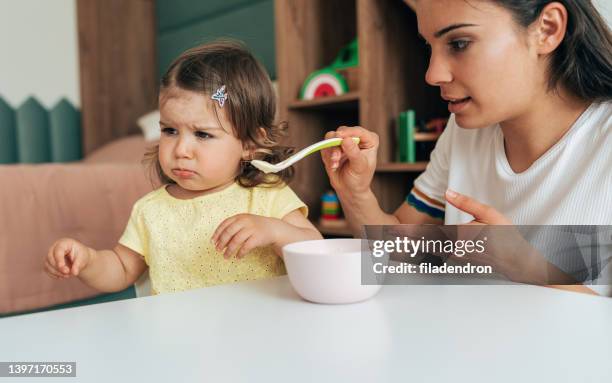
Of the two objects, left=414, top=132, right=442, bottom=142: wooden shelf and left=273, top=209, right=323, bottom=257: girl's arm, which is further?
left=414, top=132, right=442, bottom=142: wooden shelf

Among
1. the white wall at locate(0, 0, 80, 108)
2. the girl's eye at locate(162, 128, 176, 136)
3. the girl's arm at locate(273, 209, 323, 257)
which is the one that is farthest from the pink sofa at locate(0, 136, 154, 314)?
the white wall at locate(0, 0, 80, 108)

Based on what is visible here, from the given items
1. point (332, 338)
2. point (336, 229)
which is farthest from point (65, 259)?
point (336, 229)

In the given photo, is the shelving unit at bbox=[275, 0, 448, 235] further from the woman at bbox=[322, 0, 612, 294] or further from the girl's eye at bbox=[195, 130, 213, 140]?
the girl's eye at bbox=[195, 130, 213, 140]

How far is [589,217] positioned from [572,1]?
34 centimetres

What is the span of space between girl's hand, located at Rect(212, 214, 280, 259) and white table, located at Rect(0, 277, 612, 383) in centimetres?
15

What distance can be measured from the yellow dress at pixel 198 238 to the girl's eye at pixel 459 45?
1.18 feet

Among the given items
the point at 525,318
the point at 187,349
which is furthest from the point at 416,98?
the point at 187,349

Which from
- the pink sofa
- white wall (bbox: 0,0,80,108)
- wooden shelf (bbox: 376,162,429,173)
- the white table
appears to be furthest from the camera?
white wall (bbox: 0,0,80,108)

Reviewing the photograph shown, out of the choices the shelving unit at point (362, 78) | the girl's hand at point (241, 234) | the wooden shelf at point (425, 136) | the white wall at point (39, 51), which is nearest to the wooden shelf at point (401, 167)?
the shelving unit at point (362, 78)

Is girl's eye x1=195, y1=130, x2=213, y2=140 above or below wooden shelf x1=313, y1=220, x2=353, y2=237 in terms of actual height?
above

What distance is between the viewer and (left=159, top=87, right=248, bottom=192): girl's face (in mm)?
909

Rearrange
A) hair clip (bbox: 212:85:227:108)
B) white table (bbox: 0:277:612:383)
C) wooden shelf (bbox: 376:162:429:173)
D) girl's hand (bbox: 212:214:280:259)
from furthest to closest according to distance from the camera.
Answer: wooden shelf (bbox: 376:162:429:173) → hair clip (bbox: 212:85:227:108) → girl's hand (bbox: 212:214:280:259) → white table (bbox: 0:277:612:383)

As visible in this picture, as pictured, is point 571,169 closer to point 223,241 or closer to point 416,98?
point 223,241

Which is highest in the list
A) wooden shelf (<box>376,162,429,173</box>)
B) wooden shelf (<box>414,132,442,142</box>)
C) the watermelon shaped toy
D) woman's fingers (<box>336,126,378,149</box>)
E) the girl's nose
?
the watermelon shaped toy
